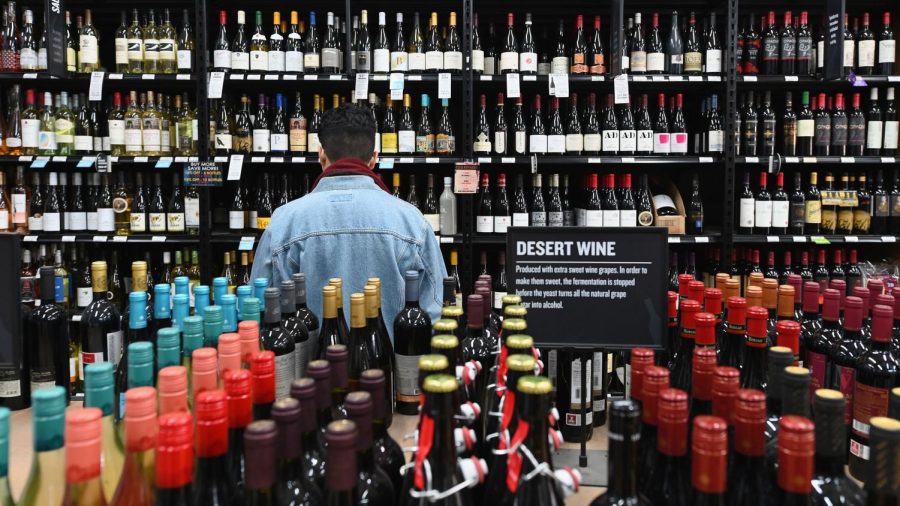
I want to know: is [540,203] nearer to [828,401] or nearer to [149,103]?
[149,103]

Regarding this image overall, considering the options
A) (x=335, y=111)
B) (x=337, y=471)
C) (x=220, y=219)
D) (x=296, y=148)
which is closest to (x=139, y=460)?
(x=337, y=471)

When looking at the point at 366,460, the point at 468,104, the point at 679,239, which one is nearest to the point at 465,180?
the point at 468,104

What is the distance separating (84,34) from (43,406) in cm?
359

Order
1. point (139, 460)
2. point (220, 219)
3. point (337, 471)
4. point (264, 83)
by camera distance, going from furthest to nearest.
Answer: point (220, 219), point (264, 83), point (139, 460), point (337, 471)

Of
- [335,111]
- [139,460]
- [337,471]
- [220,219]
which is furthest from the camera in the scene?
[220,219]

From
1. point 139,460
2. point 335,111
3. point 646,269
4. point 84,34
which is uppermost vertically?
point 84,34

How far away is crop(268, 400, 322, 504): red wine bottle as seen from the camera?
755mm

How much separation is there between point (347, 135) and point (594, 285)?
1.25 metres

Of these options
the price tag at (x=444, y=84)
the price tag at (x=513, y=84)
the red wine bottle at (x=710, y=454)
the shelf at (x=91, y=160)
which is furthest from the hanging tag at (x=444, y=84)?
the red wine bottle at (x=710, y=454)

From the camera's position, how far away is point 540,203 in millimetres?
3762

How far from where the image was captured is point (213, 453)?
0.77m

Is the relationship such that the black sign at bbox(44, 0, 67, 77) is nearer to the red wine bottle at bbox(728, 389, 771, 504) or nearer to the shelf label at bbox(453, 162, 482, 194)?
the shelf label at bbox(453, 162, 482, 194)

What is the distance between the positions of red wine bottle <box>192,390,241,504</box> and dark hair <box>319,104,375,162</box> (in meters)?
1.56

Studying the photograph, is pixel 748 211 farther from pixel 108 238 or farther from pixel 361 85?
pixel 108 238
